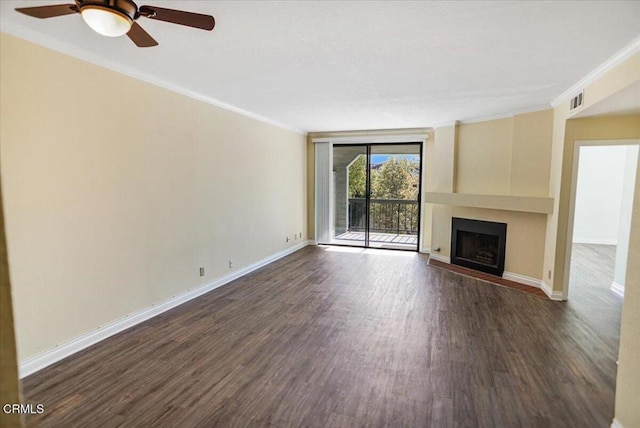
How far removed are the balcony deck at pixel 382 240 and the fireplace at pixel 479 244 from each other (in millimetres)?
1367

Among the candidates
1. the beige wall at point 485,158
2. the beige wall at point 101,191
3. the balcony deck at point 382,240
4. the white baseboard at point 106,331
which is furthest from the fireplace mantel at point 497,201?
the white baseboard at point 106,331

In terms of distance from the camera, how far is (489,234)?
215 inches

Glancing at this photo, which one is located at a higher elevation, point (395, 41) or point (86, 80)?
point (395, 41)

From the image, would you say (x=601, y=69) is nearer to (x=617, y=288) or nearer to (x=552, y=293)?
(x=552, y=293)

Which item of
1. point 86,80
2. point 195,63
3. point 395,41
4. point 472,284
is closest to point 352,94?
point 395,41

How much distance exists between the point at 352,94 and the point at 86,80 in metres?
2.70

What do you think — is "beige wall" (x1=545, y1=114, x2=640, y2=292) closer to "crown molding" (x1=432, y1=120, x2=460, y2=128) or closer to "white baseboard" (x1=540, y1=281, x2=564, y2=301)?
"white baseboard" (x1=540, y1=281, x2=564, y2=301)

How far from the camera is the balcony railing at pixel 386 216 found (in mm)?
7391

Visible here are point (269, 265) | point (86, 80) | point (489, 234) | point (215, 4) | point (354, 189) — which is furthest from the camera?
point (354, 189)

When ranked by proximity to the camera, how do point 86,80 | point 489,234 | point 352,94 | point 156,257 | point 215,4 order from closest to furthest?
point 215,4 → point 86,80 → point 156,257 → point 352,94 → point 489,234

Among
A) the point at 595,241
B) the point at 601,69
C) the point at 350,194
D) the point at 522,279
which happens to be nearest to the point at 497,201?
the point at 522,279

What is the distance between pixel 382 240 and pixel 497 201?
3.04 meters

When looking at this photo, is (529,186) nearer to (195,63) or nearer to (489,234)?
(489,234)

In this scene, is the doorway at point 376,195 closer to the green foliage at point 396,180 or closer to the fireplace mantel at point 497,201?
the green foliage at point 396,180
